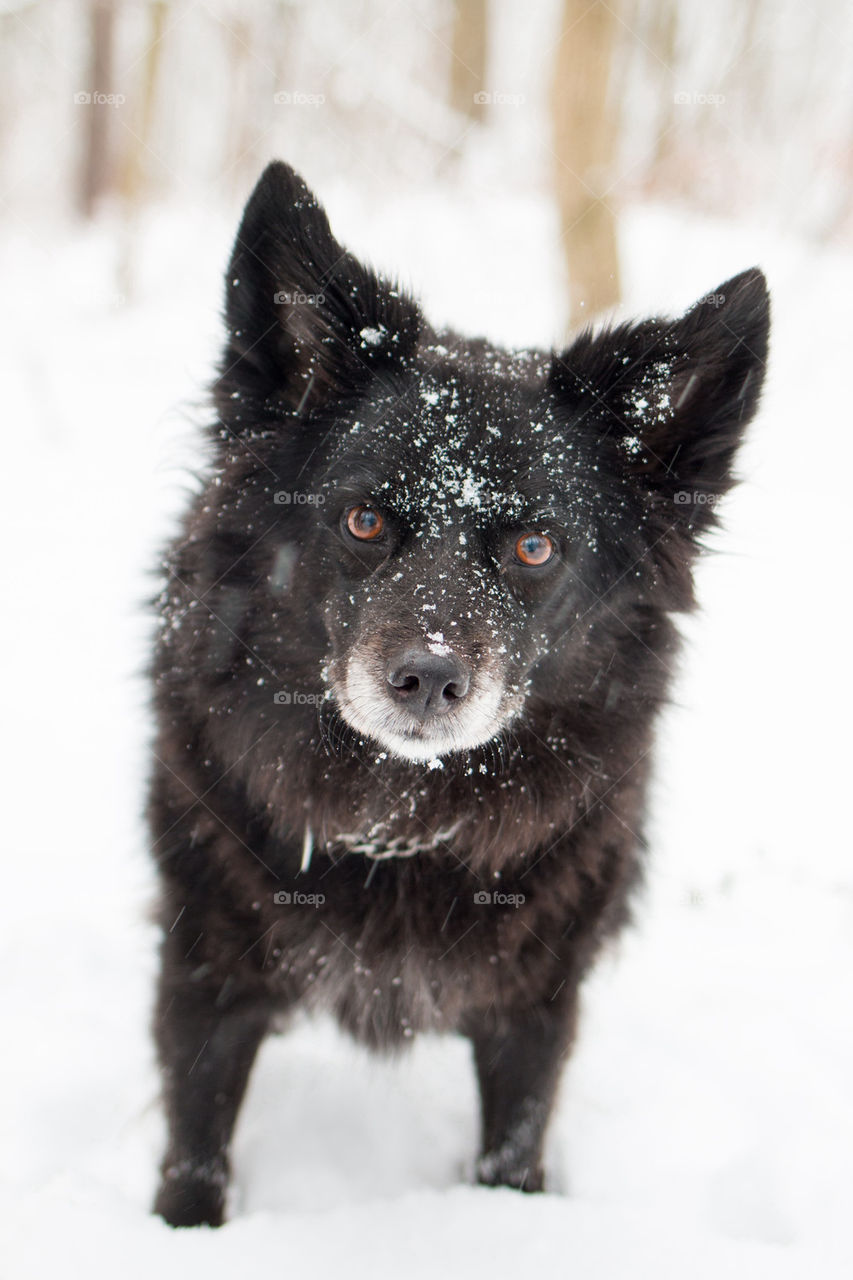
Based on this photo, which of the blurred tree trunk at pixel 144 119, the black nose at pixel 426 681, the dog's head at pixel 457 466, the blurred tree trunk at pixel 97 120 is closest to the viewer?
the black nose at pixel 426 681

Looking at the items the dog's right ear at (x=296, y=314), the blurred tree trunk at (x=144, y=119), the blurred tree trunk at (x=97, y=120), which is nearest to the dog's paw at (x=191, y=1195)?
the dog's right ear at (x=296, y=314)

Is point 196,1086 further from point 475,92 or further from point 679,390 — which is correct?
point 475,92

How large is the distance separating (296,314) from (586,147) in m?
5.98

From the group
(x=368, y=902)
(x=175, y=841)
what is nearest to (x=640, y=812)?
(x=368, y=902)

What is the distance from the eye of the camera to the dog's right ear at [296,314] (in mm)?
2246

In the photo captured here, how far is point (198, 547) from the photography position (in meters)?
2.62

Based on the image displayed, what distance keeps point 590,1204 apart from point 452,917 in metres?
0.85

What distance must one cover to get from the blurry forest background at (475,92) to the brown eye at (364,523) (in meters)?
8.17

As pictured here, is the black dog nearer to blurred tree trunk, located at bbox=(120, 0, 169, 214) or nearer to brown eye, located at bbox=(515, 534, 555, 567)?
brown eye, located at bbox=(515, 534, 555, 567)

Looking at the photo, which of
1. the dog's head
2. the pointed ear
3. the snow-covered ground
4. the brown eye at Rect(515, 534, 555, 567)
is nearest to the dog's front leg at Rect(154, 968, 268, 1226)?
the snow-covered ground

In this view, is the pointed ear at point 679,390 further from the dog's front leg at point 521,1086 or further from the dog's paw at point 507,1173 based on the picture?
the dog's paw at point 507,1173

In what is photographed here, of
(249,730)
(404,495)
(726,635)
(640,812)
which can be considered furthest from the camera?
(726,635)

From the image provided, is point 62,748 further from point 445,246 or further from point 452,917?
point 445,246

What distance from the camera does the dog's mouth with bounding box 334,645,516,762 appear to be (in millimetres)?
2166
